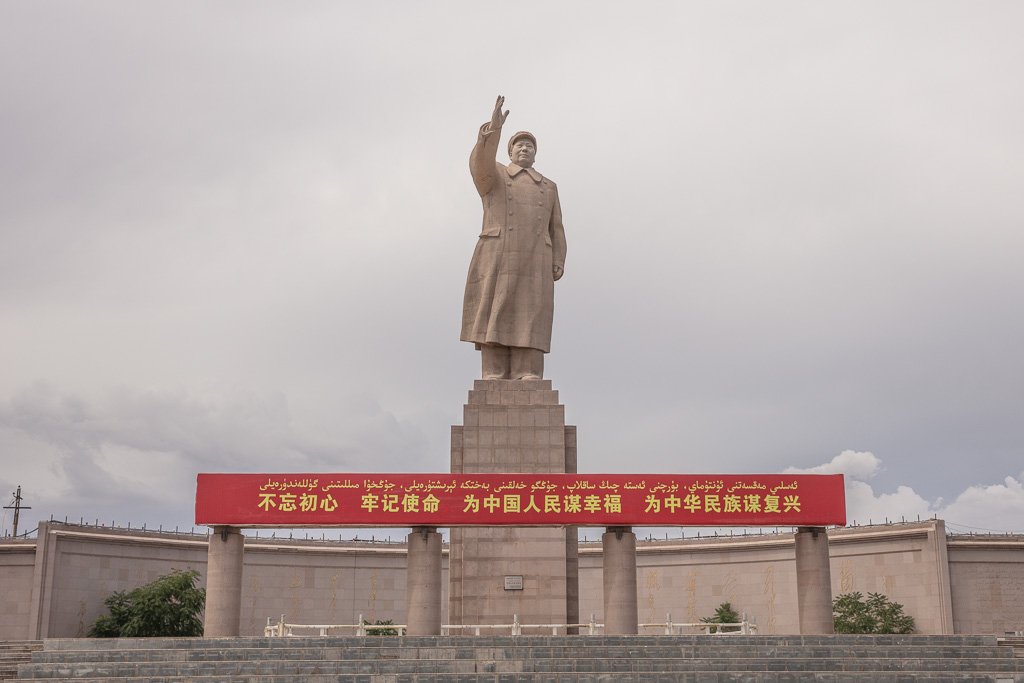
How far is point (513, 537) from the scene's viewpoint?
22312 millimetres

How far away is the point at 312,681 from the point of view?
52.0 feet

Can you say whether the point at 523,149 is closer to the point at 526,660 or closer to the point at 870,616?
the point at 526,660

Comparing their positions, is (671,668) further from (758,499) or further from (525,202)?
(525,202)

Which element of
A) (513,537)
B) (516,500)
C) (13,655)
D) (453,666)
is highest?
(516,500)

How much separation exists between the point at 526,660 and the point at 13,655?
8483mm

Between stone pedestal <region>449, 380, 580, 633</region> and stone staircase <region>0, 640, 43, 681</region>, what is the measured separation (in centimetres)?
738

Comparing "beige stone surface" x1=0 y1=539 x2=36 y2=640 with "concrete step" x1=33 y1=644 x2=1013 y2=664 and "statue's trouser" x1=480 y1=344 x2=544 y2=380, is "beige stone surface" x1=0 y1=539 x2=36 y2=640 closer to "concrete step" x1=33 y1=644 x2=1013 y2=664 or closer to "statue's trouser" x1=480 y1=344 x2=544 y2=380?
"statue's trouser" x1=480 y1=344 x2=544 y2=380

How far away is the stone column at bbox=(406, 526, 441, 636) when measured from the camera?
65.5 ft

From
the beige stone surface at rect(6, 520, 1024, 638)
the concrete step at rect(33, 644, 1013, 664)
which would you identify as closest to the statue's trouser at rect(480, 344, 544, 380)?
the concrete step at rect(33, 644, 1013, 664)

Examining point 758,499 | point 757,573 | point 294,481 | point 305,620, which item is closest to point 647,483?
point 758,499

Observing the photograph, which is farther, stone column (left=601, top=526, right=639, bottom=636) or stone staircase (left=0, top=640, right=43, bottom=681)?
stone column (left=601, top=526, right=639, bottom=636)

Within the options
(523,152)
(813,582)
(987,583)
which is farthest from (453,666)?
(987,583)

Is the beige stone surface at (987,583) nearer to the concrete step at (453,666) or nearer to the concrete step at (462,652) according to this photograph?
the concrete step at (462,652)

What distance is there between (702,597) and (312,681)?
69.9 feet
